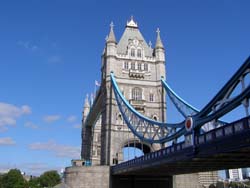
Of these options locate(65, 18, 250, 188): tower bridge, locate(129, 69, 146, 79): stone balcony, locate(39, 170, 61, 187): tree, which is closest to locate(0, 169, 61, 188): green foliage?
locate(39, 170, 61, 187): tree

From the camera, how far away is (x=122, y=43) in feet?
180

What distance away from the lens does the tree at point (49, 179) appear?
96188 millimetres

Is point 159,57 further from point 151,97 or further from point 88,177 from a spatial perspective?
point 88,177

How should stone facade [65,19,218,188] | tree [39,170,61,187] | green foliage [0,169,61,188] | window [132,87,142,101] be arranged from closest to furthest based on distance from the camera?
stone facade [65,19,218,188] < window [132,87,142,101] < green foliage [0,169,61,188] < tree [39,170,61,187]

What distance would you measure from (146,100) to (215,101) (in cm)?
3115

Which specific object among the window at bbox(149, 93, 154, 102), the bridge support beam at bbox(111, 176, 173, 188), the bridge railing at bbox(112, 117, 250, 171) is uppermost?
the window at bbox(149, 93, 154, 102)

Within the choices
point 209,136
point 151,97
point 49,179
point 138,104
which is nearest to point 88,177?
point 138,104

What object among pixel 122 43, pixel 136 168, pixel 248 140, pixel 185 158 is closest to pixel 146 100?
pixel 122 43

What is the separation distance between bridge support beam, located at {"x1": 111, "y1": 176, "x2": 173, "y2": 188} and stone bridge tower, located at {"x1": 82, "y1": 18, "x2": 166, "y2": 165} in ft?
16.9

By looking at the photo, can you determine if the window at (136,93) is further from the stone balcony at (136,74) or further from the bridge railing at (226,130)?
the bridge railing at (226,130)

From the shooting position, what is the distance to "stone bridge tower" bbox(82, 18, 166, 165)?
4759 cm

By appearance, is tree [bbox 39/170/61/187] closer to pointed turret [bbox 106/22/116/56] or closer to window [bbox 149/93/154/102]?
window [bbox 149/93/154/102]

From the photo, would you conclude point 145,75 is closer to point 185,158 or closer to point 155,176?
point 155,176

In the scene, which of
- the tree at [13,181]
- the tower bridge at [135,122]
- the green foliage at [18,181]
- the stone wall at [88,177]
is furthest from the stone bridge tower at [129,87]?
the green foliage at [18,181]
